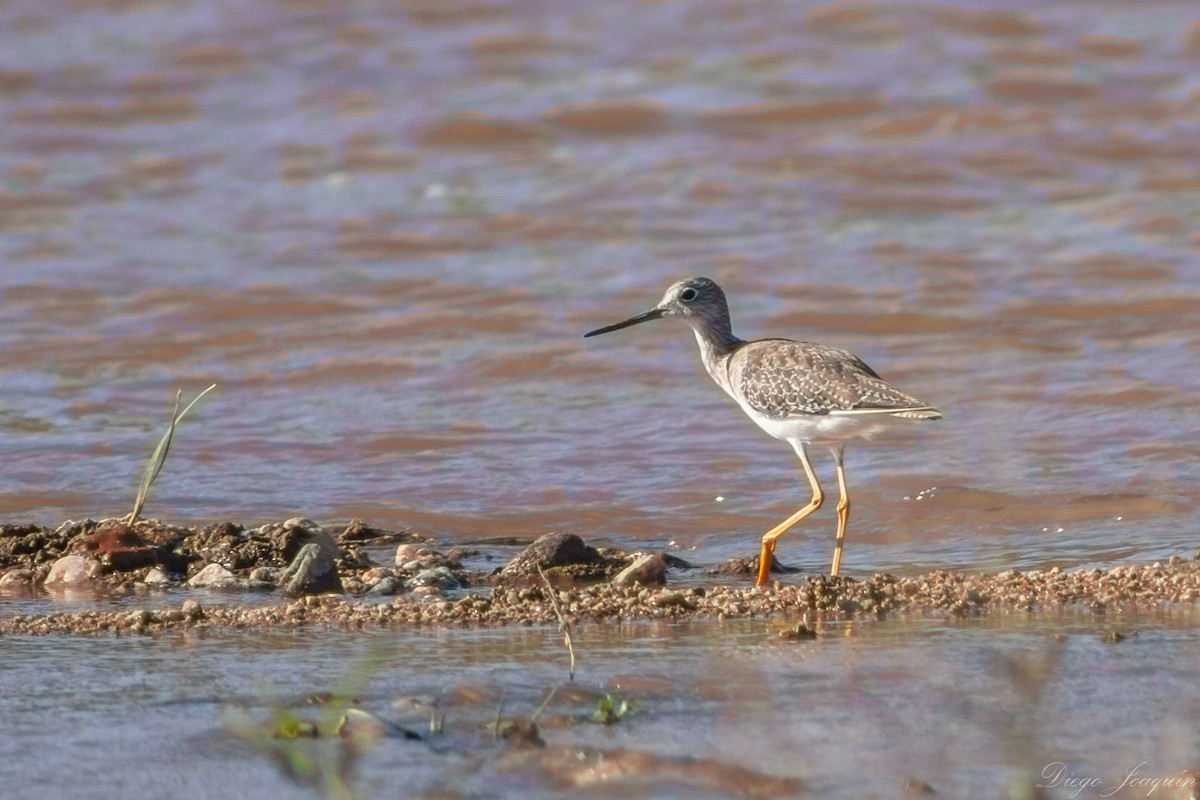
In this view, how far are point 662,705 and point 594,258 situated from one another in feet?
26.8

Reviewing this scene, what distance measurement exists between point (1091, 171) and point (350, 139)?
6.08m

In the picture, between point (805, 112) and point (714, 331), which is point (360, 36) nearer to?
point (805, 112)

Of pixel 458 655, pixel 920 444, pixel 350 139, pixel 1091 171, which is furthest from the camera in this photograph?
pixel 350 139

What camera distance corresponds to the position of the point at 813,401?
6855 millimetres

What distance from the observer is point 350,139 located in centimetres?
1458

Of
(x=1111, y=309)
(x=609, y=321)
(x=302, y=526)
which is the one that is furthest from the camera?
(x=609, y=321)

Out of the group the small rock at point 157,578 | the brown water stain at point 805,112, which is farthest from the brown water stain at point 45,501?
the brown water stain at point 805,112

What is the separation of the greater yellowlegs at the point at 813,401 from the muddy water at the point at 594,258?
424 mm

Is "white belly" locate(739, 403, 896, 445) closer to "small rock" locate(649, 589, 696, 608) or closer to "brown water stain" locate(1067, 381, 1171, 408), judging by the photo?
"small rock" locate(649, 589, 696, 608)

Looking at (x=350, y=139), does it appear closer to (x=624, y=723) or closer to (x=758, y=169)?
(x=758, y=169)

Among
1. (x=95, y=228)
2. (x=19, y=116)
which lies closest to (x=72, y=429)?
(x=95, y=228)

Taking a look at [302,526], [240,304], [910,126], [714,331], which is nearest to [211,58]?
[240,304]

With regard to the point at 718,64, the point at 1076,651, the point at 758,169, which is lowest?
the point at 1076,651

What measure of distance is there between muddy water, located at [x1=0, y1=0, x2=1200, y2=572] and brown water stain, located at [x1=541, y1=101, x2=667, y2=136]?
3cm
